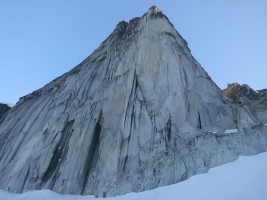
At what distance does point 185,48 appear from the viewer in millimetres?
32906

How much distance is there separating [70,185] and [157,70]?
11903 millimetres

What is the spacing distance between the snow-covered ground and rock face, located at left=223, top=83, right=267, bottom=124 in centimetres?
1505

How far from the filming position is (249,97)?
38.1 m

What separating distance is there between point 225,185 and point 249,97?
74.2ft

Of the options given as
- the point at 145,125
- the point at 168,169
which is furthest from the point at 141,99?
the point at 168,169

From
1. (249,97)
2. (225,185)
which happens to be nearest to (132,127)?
(225,185)

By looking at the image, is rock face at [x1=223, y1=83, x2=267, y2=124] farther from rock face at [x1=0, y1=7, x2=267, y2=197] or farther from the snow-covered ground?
the snow-covered ground

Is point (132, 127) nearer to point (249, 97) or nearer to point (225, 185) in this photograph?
point (225, 185)

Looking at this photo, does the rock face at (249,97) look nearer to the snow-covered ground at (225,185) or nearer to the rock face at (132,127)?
the rock face at (132,127)

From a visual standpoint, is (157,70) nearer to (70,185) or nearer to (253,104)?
(70,185)

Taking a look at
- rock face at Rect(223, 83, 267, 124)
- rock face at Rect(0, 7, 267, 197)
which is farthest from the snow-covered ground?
rock face at Rect(223, 83, 267, 124)

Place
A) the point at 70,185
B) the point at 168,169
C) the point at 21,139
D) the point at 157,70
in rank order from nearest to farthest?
the point at 168,169, the point at 70,185, the point at 157,70, the point at 21,139

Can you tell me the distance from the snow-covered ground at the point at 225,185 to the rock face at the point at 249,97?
1505 centimetres

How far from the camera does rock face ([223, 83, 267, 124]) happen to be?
34991 millimetres
